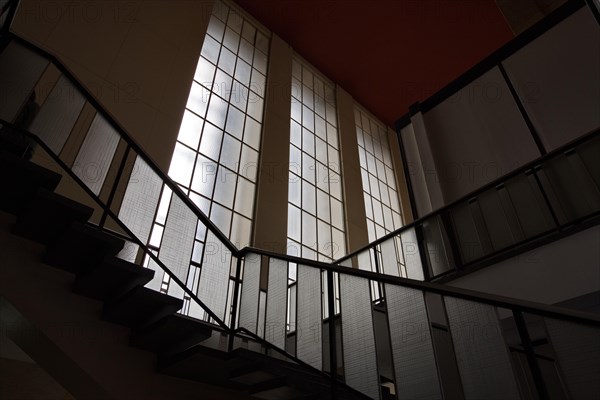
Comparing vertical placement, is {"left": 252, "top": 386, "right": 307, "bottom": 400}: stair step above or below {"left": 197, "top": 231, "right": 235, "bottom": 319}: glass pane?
below

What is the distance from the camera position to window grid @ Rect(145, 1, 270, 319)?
6895mm

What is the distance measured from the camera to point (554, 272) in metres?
3.33

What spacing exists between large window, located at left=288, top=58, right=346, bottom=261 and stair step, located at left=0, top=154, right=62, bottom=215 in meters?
5.47

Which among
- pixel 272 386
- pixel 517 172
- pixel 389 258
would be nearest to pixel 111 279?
pixel 272 386

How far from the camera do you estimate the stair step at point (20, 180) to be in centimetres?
232

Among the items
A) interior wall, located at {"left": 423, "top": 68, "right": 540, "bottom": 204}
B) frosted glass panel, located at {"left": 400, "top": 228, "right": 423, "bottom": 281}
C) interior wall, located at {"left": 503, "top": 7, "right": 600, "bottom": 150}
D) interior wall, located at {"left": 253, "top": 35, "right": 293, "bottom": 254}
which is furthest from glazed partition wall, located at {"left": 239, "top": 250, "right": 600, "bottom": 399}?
interior wall, located at {"left": 253, "top": 35, "right": 293, "bottom": 254}

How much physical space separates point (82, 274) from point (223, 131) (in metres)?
5.42

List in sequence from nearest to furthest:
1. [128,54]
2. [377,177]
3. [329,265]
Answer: [329,265], [128,54], [377,177]

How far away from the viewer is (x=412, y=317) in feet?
7.73

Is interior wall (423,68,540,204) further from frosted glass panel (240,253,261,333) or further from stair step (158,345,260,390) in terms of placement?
stair step (158,345,260,390)

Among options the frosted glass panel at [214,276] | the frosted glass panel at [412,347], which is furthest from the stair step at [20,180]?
the frosted glass panel at [412,347]

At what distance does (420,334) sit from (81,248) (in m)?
2.16

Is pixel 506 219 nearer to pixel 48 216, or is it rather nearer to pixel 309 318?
pixel 309 318

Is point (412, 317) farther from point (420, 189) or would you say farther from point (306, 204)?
point (306, 204)
